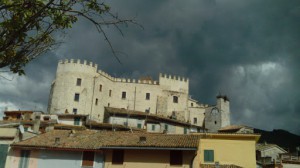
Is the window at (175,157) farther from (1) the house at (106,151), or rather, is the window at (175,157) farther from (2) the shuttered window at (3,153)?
(2) the shuttered window at (3,153)

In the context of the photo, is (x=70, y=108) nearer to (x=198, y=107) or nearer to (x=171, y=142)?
(x=198, y=107)

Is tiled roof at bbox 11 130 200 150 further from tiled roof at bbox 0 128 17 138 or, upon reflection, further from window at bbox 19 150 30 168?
tiled roof at bbox 0 128 17 138

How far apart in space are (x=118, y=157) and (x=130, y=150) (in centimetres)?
112

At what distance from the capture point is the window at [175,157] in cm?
2442

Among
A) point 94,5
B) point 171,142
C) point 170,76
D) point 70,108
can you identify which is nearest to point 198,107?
point 170,76

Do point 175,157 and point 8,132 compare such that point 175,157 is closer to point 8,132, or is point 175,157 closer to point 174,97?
point 8,132

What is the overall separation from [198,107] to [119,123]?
2123 cm

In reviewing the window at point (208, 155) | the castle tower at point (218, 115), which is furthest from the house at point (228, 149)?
the castle tower at point (218, 115)

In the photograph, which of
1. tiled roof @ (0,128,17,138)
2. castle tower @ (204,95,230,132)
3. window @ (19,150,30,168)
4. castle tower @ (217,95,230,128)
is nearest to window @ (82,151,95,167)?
window @ (19,150,30,168)

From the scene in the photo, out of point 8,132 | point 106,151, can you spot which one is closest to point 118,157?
point 106,151

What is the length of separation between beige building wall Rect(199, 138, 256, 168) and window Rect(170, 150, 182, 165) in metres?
4.68

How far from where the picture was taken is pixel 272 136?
225ft

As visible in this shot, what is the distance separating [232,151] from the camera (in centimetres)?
2923

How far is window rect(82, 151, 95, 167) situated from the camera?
2580 centimetres
